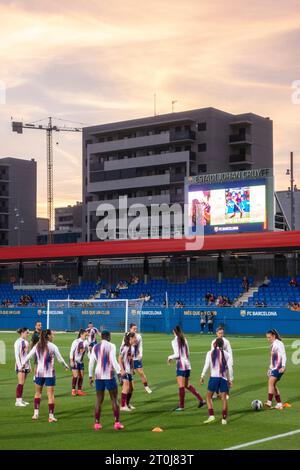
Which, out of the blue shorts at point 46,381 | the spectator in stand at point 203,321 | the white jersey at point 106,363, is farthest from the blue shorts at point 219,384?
the spectator in stand at point 203,321

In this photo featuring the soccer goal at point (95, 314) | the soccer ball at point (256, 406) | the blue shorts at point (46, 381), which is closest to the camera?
the blue shorts at point (46, 381)

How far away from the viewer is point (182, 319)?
5319cm

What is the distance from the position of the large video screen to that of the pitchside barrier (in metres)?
9.40

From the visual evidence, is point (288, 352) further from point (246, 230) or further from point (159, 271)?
point (159, 271)

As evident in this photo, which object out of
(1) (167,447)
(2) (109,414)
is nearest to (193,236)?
(2) (109,414)

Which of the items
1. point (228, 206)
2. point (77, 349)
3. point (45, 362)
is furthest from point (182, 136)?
point (45, 362)

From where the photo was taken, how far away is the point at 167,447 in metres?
13.9

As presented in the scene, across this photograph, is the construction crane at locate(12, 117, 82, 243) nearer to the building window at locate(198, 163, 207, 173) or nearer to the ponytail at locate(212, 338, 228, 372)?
the building window at locate(198, 163, 207, 173)

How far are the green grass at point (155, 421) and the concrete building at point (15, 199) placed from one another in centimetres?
11383

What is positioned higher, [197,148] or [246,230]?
[197,148]

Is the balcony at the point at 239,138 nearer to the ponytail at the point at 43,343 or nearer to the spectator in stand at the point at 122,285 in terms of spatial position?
the spectator in stand at the point at 122,285

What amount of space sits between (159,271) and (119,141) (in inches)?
1779

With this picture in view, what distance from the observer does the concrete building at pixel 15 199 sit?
455ft

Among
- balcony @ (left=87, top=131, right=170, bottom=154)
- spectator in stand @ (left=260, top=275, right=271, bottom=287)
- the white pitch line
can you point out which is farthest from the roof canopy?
balcony @ (left=87, top=131, right=170, bottom=154)
